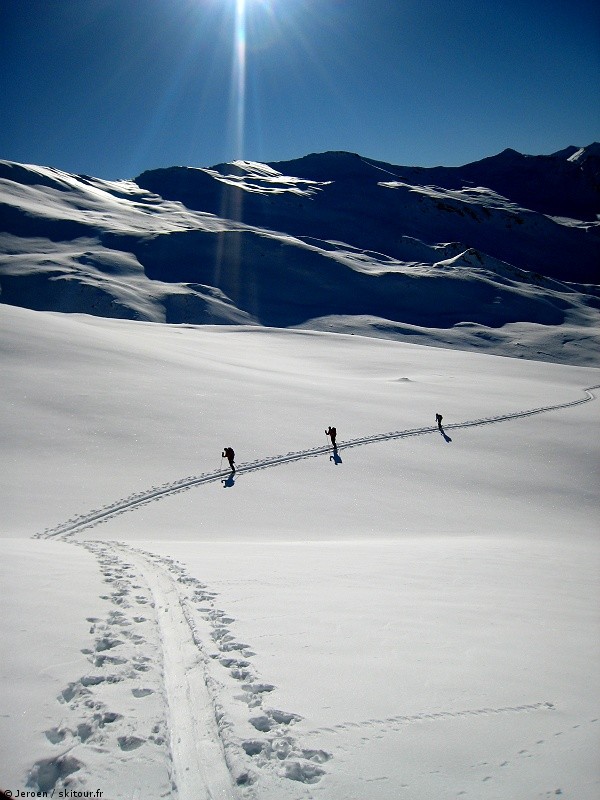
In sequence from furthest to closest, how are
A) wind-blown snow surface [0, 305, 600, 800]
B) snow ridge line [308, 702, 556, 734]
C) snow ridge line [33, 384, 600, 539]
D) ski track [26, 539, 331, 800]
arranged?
1. snow ridge line [33, 384, 600, 539]
2. snow ridge line [308, 702, 556, 734]
3. wind-blown snow surface [0, 305, 600, 800]
4. ski track [26, 539, 331, 800]

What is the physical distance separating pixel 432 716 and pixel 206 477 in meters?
15.6

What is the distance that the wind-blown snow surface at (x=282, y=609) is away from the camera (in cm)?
450

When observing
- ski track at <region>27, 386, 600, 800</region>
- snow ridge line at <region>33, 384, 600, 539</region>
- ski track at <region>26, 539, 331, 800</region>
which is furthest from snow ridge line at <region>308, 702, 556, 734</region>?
snow ridge line at <region>33, 384, 600, 539</region>

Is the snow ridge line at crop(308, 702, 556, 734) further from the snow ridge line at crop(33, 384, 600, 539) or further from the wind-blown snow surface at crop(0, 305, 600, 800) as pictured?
the snow ridge line at crop(33, 384, 600, 539)

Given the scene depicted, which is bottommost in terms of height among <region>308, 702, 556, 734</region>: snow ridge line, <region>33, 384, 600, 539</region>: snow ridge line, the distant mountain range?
<region>308, 702, 556, 734</region>: snow ridge line

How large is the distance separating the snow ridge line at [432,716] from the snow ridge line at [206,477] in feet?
36.1

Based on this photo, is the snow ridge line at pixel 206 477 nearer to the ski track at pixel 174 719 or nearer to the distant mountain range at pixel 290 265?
the ski track at pixel 174 719

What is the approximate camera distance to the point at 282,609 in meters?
7.69

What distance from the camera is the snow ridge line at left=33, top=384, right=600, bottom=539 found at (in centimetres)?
1461

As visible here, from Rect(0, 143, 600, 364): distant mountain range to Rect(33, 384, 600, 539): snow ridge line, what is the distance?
74760 millimetres

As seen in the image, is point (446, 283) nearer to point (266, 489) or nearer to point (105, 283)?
point (105, 283)

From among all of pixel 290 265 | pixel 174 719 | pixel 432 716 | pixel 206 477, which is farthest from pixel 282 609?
pixel 290 265

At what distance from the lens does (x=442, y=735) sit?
4824mm

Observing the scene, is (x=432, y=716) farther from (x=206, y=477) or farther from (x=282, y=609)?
(x=206, y=477)
